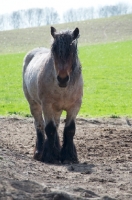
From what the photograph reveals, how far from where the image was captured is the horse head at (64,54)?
747 centimetres

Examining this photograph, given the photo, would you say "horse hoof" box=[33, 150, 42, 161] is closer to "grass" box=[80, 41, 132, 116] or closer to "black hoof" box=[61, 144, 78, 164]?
"black hoof" box=[61, 144, 78, 164]

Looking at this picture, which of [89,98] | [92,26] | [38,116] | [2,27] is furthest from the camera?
[2,27]

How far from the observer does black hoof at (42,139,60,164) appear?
8.25m

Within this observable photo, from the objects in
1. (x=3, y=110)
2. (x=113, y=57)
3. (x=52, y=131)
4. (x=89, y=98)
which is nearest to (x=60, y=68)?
(x=52, y=131)

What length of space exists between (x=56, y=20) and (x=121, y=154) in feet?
352

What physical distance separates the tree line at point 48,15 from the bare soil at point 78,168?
3900 inches

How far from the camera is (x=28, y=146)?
9867 millimetres

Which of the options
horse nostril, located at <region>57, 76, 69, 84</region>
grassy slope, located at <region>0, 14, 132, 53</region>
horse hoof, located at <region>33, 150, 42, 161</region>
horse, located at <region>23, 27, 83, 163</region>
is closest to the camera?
horse nostril, located at <region>57, 76, 69, 84</region>

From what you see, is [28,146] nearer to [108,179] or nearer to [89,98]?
[108,179]

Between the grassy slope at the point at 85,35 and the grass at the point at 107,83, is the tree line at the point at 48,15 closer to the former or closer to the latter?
the grassy slope at the point at 85,35

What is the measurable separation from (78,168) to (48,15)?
11059 centimetres

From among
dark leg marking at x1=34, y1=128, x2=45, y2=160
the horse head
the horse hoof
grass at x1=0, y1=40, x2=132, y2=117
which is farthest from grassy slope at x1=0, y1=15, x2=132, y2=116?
the horse head

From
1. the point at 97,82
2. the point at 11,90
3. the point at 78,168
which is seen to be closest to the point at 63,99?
the point at 78,168

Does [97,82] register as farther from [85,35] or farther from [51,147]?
[85,35]
